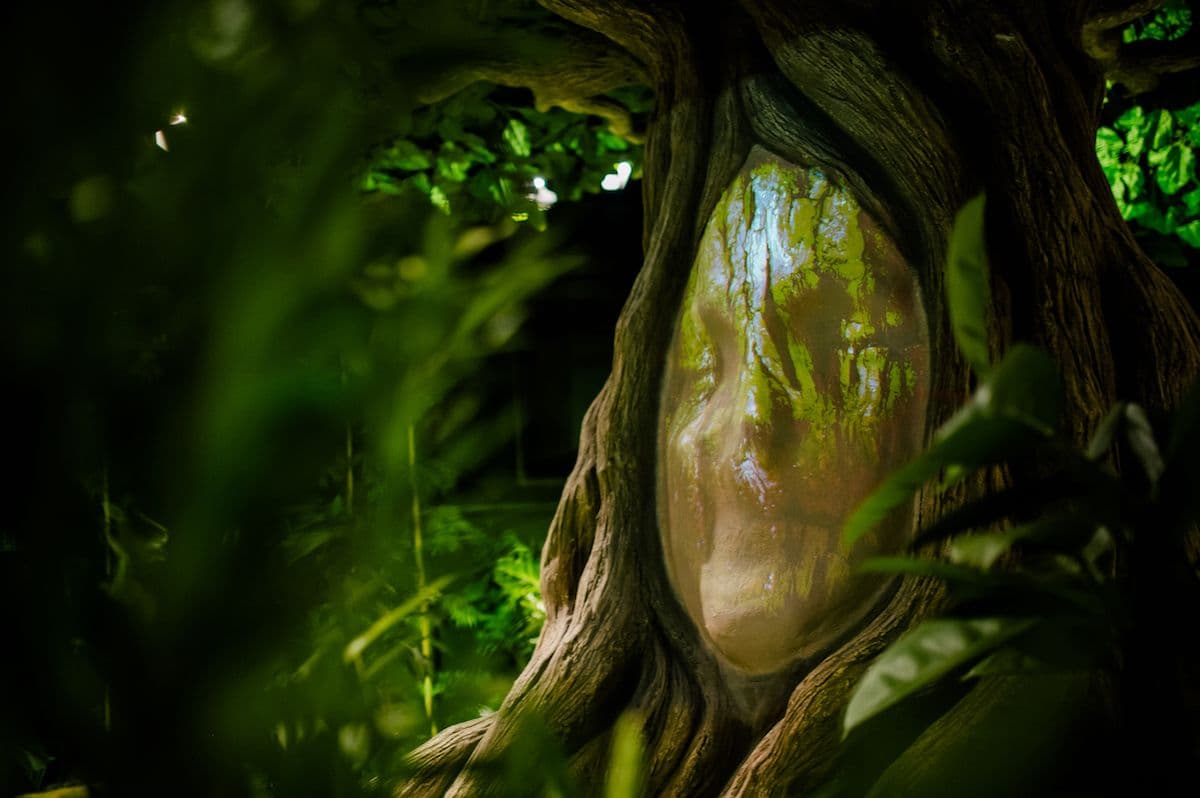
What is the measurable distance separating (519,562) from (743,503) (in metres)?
1.65

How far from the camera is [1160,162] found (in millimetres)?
2596

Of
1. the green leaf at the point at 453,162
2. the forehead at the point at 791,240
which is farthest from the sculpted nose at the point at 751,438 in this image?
the green leaf at the point at 453,162

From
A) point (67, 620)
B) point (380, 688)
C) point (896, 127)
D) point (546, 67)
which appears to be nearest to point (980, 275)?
point (380, 688)

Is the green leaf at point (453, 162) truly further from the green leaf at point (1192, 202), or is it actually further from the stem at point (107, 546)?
the stem at point (107, 546)

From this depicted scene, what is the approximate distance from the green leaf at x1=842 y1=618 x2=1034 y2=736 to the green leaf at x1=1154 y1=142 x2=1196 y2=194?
2.33 meters

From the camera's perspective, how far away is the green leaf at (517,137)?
8.27 feet

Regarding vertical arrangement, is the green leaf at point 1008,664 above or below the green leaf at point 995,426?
below

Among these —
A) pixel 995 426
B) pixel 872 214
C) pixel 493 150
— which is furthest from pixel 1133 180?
pixel 995 426

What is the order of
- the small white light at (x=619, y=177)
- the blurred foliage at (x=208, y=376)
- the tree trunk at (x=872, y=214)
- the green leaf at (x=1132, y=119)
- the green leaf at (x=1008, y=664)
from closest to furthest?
the blurred foliage at (x=208, y=376) → the green leaf at (x=1008, y=664) → the tree trunk at (x=872, y=214) → the green leaf at (x=1132, y=119) → the small white light at (x=619, y=177)

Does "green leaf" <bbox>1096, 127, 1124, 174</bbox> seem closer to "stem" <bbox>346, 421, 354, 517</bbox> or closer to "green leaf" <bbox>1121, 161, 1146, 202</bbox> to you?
"green leaf" <bbox>1121, 161, 1146, 202</bbox>

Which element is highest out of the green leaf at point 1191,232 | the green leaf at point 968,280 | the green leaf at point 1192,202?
the green leaf at point 1192,202

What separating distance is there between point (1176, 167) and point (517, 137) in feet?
5.42

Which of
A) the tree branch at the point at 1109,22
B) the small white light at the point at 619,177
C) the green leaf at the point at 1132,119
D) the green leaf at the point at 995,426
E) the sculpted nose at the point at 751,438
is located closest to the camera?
the green leaf at the point at 995,426

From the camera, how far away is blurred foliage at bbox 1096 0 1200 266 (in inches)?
101
